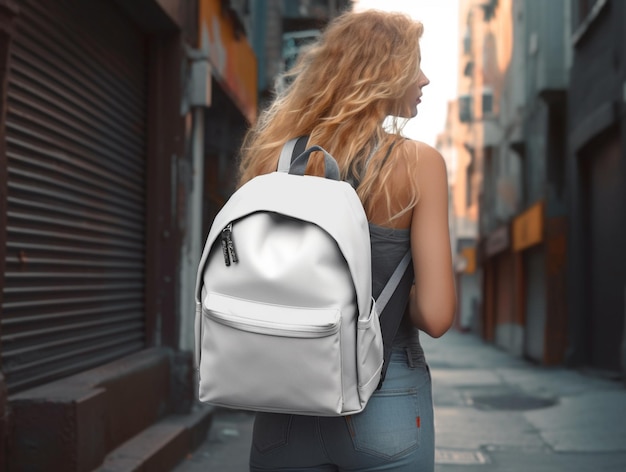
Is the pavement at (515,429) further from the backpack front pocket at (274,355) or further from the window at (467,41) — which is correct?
the window at (467,41)

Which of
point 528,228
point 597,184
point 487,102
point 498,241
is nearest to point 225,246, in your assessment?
point 597,184

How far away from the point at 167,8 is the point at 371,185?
564 centimetres

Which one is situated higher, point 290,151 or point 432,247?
point 290,151

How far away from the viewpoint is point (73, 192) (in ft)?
18.9

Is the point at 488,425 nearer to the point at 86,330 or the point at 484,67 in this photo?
the point at 86,330

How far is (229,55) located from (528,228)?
10600 mm

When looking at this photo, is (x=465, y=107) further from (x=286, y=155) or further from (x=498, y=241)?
(x=286, y=155)

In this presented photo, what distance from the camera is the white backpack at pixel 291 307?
1691mm

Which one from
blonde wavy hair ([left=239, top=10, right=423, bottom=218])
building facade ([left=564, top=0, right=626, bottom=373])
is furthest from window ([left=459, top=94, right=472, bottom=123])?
blonde wavy hair ([left=239, top=10, right=423, bottom=218])

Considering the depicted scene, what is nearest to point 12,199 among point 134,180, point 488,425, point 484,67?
point 134,180

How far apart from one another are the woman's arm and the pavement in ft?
14.8

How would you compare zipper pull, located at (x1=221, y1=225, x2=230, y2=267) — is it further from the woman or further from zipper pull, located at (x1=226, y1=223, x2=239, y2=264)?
the woman

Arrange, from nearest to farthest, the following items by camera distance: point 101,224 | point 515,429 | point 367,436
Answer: point 367,436 → point 101,224 → point 515,429

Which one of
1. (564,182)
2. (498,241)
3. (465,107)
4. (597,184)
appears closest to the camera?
(597,184)
